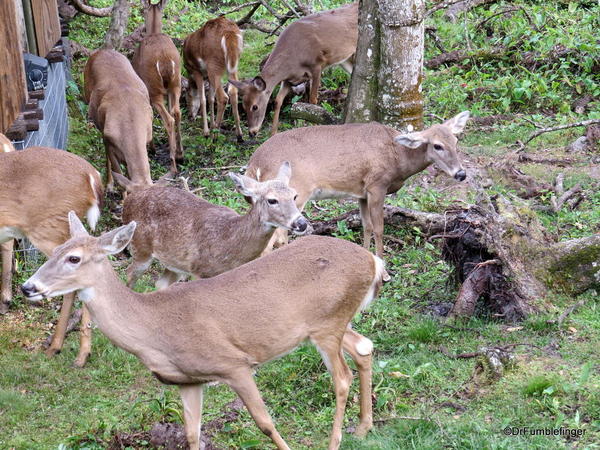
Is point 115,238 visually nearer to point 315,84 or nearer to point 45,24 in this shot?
point 45,24

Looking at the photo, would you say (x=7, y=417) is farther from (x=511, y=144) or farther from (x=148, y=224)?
(x=511, y=144)

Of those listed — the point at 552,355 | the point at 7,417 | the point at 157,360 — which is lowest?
the point at 7,417

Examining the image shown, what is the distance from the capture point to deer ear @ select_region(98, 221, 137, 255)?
5.13 meters

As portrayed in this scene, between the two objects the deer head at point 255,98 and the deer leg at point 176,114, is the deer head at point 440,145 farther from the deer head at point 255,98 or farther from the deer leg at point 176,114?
the deer head at point 255,98

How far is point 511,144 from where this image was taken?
1102 centimetres

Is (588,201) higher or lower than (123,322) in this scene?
lower

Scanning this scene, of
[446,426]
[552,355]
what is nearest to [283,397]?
[446,426]

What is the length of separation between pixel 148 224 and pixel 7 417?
75.7 inches

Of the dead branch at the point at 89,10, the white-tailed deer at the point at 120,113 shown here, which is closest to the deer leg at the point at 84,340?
the white-tailed deer at the point at 120,113

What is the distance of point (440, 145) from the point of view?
862 cm

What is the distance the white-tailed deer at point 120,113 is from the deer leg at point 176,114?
1.10m

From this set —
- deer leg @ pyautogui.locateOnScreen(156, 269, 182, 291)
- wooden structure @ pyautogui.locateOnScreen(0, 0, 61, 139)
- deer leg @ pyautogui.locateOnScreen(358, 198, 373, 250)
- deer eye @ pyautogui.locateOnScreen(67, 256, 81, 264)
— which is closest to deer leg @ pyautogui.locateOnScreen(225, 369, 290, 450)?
deer eye @ pyautogui.locateOnScreen(67, 256, 81, 264)

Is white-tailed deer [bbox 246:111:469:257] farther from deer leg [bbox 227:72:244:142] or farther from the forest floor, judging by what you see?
deer leg [bbox 227:72:244:142]

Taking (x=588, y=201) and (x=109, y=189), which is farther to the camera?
(x=109, y=189)
